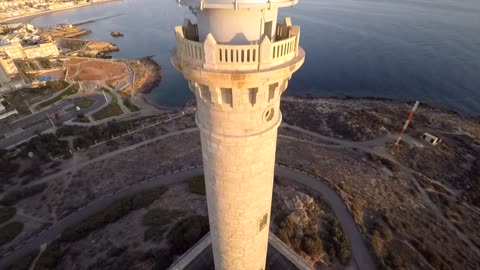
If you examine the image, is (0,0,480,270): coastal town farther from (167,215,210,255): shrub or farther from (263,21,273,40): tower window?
(263,21,273,40): tower window

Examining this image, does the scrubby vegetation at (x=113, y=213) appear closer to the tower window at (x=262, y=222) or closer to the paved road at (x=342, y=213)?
the paved road at (x=342, y=213)

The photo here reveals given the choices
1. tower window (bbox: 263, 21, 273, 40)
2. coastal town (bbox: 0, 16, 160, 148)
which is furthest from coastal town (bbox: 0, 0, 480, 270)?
tower window (bbox: 263, 21, 273, 40)

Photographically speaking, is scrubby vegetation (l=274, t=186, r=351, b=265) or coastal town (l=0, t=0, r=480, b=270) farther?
coastal town (l=0, t=0, r=480, b=270)

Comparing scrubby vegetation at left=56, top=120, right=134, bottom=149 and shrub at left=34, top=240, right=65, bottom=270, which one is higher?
shrub at left=34, top=240, right=65, bottom=270

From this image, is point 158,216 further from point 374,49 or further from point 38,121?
point 374,49

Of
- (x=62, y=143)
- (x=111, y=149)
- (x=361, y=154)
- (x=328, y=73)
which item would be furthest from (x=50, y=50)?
(x=361, y=154)

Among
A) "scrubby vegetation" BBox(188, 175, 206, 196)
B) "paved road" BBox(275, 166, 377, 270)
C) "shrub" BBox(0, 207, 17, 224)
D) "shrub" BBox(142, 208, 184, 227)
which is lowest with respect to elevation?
"shrub" BBox(0, 207, 17, 224)

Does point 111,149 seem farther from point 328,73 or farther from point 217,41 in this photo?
point 328,73

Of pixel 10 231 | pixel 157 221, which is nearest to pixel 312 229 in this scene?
pixel 157 221
